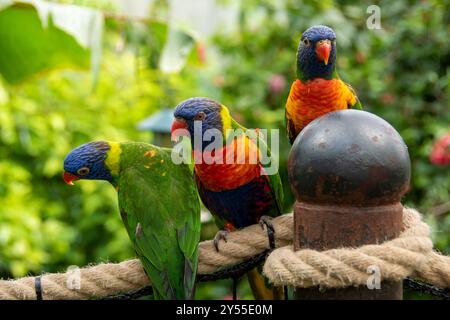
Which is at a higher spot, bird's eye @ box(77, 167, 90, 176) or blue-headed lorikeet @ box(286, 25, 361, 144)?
blue-headed lorikeet @ box(286, 25, 361, 144)

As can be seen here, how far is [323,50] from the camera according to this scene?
172 cm

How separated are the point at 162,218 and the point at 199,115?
26 centimetres

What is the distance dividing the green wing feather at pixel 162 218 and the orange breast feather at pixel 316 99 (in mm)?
437

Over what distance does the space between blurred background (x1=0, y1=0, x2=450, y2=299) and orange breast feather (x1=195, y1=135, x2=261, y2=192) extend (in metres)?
1.28

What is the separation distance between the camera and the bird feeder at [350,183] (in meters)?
0.83

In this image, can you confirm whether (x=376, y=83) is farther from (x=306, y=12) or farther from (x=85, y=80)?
(x=85, y=80)

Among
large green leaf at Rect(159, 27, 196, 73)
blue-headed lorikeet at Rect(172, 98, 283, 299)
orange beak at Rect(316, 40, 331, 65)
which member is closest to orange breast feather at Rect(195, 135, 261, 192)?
blue-headed lorikeet at Rect(172, 98, 283, 299)

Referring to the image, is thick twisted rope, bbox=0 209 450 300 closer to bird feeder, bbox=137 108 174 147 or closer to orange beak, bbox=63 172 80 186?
orange beak, bbox=63 172 80 186

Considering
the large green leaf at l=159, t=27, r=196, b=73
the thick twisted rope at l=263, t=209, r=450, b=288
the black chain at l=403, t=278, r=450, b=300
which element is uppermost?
the large green leaf at l=159, t=27, r=196, b=73

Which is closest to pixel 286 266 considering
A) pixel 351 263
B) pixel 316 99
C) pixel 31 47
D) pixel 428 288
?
pixel 351 263

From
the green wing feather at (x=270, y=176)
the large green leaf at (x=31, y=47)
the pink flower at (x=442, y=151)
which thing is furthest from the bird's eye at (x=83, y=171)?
the pink flower at (x=442, y=151)

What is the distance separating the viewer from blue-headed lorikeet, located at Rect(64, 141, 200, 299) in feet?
4.15

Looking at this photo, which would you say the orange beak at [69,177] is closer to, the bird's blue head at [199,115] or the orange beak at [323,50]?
the bird's blue head at [199,115]

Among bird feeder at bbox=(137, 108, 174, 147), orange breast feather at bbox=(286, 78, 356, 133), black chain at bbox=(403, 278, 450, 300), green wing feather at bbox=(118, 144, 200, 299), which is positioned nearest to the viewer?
black chain at bbox=(403, 278, 450, 300)
